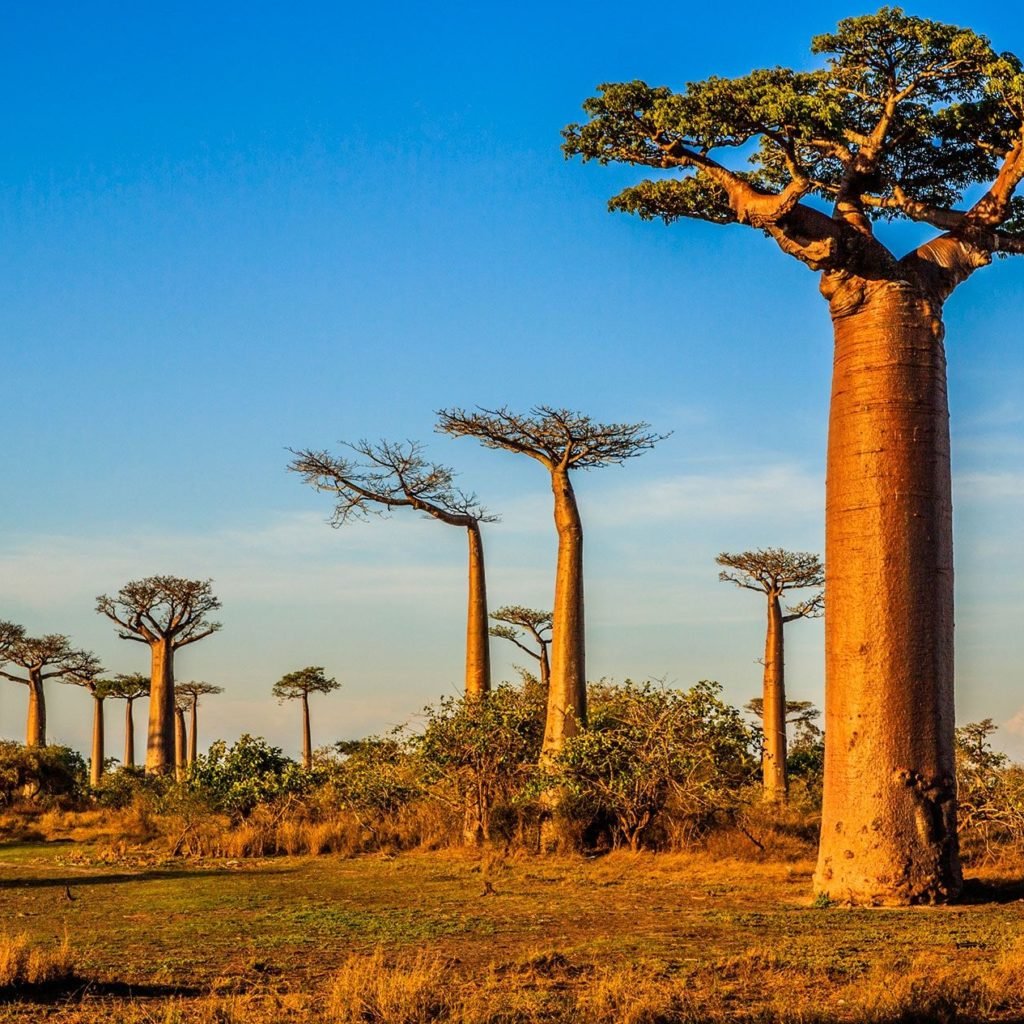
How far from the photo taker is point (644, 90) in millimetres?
10578

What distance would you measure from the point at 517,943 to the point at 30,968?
2.66 meters

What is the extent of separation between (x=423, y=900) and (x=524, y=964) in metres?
3.42

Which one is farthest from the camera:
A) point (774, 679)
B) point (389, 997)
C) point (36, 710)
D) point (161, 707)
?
point (36, 710)

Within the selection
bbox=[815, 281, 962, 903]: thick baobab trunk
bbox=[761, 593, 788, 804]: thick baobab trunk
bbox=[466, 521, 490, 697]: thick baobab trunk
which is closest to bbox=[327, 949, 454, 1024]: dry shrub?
bbox=[815, 281, 962, 903]: thick baobab trunk

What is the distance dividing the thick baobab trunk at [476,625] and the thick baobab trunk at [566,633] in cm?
184

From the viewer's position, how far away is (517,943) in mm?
7320

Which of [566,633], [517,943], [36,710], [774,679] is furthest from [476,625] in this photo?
[36,710]

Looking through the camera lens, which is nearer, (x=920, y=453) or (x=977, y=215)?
(x=920, y=453)

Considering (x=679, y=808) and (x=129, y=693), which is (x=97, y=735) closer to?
(x=129, y=693)

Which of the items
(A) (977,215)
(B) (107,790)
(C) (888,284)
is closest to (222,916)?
(C) (888,284)

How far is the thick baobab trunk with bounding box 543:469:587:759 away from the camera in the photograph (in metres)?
14.4

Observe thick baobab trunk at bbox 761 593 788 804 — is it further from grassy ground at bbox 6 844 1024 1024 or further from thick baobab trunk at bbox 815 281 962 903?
thick baobab trunk at bbox 815 281 962 903

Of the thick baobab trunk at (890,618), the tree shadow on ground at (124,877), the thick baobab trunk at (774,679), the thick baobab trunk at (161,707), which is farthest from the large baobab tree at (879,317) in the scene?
the thick baobab trunk at (161,707)

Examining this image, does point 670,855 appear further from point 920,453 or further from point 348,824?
point 920,453
